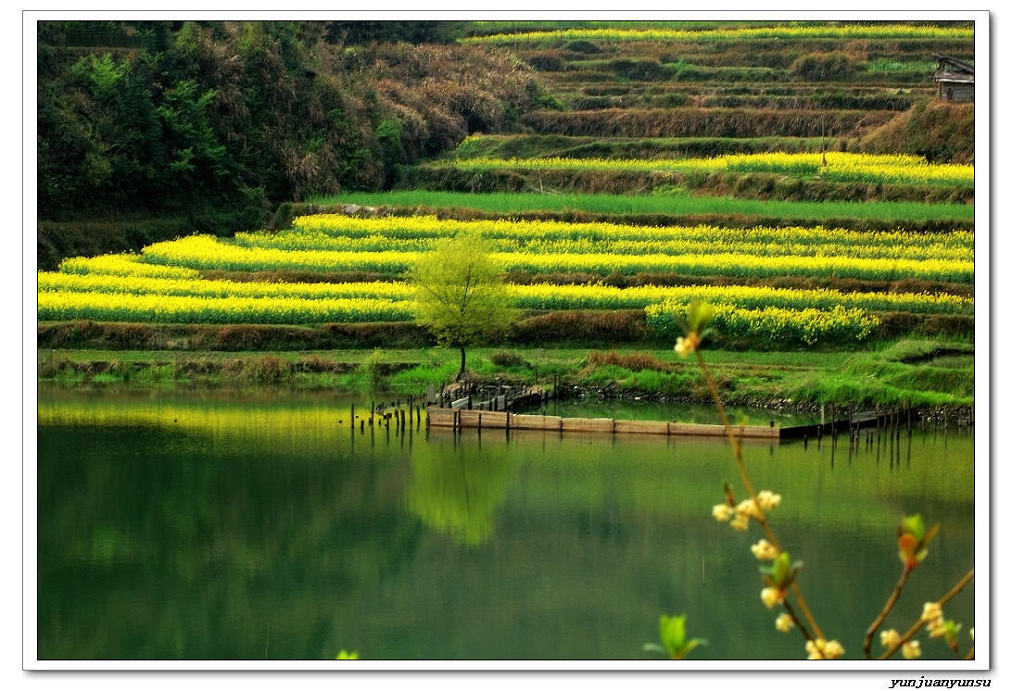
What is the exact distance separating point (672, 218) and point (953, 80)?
3.86 meters

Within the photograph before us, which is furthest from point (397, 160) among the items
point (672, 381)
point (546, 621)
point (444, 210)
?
point (546, 621)

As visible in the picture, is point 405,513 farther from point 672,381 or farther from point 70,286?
point 70,286

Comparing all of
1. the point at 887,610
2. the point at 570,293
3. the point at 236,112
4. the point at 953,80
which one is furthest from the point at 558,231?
the point at 887,610

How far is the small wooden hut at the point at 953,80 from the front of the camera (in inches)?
719

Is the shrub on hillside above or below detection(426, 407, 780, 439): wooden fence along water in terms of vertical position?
above

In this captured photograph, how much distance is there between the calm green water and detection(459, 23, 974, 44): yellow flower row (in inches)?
425

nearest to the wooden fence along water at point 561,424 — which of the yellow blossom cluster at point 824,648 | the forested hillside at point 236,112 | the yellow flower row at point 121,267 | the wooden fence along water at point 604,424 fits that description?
the wooden fence along water at point 604,424

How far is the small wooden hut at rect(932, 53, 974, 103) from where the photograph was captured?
18250 millimetres

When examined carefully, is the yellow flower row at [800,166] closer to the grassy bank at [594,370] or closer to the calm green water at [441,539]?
the grassy bank at [594,370]

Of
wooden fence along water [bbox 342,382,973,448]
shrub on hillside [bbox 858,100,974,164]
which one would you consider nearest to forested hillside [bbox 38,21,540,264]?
wooden fence along water [bbox 342,382,973,448]

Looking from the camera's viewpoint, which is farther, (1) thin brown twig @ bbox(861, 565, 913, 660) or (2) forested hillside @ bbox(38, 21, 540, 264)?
(2) forested hillside @ bbox(38, 21, 540, 264)

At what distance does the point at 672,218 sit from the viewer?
19094mm

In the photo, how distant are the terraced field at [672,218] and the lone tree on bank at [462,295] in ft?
4.08

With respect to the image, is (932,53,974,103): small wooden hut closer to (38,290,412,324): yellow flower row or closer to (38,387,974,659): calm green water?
(38,387,974,659): calm green water
